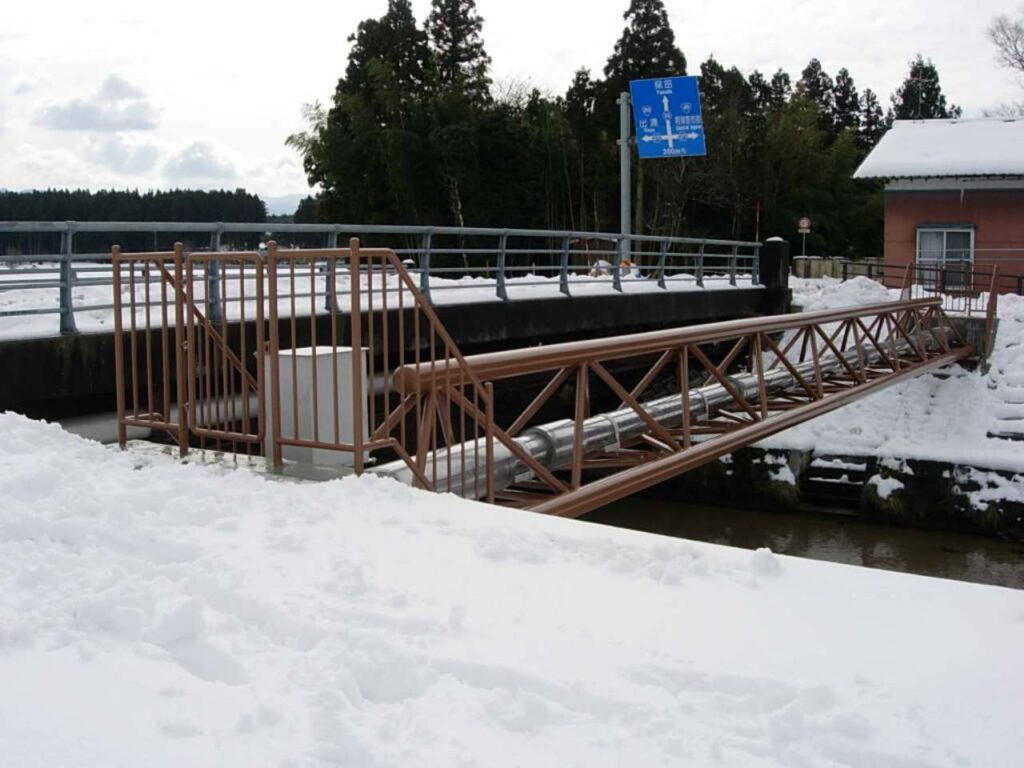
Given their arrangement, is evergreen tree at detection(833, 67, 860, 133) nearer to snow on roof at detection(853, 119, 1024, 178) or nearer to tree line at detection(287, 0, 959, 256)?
tree line at detection(287, 0, 959, 256)

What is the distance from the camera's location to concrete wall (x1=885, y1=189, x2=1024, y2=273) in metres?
29.7

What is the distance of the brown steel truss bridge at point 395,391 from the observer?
6.15 meters

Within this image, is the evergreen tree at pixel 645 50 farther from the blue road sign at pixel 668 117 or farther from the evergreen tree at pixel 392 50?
the blue road sign at pixel 668 117

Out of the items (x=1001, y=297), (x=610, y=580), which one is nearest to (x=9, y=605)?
(x=610, y=580)

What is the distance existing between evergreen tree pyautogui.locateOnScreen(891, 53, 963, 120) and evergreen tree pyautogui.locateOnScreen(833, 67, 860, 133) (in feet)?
15.7

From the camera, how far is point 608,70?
4466cm

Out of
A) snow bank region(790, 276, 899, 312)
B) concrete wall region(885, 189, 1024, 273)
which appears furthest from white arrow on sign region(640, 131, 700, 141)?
concrete wall region(885, 189, 1024, 273)

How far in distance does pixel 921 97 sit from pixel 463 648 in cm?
8374

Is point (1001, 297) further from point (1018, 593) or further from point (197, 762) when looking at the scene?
point (197, 762)

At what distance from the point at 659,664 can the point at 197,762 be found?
1.50 metres

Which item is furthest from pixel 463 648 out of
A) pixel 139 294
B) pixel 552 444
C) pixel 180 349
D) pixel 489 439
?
pixel 139 294

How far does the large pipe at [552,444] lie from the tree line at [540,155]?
26639 mm

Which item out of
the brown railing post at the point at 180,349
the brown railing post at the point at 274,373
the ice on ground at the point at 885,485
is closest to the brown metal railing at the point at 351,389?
the brown railing post at the point at 274,373

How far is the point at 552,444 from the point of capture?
333 inches
